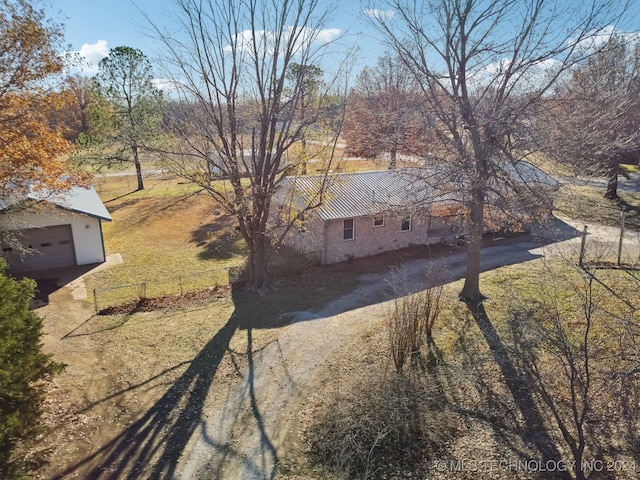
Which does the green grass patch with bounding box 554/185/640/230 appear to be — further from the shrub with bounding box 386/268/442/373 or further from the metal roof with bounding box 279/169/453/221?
the shrub with bounding box 386/268/442/373

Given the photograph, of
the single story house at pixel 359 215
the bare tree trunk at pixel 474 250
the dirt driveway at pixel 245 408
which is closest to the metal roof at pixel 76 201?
the dirt driveway at pixel 245 408

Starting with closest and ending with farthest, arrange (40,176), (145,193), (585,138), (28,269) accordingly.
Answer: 1. (585,138)
2. (40,176)
3. (28,269)
4. (145,193)

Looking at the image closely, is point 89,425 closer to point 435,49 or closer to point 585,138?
point 435,49

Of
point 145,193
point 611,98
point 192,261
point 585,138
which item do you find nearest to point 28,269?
point 192,261

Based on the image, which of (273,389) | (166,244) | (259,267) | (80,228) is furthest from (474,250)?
(80,228)

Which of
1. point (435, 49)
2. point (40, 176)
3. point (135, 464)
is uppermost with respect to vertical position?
point (435, 49)

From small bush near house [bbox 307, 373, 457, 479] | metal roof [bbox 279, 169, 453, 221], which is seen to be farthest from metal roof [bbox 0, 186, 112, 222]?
small bush near house [bbox 307, 373, 457, 479]
